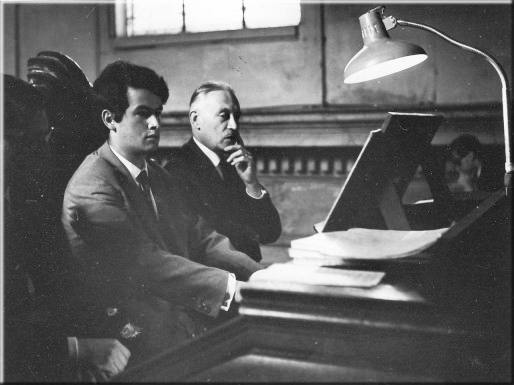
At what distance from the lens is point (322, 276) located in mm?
980

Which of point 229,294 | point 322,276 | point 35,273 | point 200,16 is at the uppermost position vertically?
point 200,16

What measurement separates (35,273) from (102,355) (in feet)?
0.98

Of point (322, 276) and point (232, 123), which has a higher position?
point (232, 123)

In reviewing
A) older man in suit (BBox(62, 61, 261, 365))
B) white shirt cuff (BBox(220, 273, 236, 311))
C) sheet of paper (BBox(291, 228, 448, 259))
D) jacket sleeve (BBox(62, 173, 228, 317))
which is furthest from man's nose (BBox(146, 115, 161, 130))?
sheet of paper (BBox(291, 228, 448, 259))

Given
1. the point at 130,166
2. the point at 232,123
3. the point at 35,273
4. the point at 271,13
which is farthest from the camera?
the point at 271,13

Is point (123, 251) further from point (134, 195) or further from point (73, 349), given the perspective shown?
point (73, 349)

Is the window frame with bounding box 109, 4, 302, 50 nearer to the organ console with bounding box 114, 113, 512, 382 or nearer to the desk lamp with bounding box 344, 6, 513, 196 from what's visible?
the desk lamp with bounding box 344, 6, 513, 196

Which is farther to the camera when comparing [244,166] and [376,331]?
→ [244,166]

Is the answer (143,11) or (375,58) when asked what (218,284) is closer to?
(375,58)

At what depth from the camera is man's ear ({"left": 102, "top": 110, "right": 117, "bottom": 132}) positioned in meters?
1.66

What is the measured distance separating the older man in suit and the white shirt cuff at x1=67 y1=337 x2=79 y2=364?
0.09 metres

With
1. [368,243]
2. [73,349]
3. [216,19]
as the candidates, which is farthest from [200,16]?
[368,243]

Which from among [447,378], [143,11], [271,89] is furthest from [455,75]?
[447,378]

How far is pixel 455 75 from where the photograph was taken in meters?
2.83
